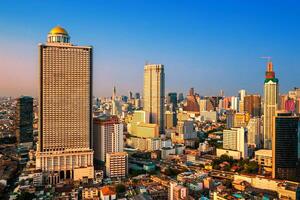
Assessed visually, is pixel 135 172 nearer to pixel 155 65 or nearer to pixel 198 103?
pixel 155 65

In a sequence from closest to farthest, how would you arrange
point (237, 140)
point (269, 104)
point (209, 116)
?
1. point (237, 140)
2. point (269, 104)
3. point (209, 116)

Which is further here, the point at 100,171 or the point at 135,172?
the point at 135,172

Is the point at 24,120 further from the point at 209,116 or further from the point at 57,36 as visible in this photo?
the point at 209,116

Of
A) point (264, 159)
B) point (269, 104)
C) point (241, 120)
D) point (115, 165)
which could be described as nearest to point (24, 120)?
point (115, 165)

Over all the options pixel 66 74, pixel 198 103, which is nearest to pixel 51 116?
pixel 66 74

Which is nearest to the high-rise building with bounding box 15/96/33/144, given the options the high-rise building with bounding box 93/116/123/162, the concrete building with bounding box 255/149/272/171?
the high-rise building with bounding box 93/116/123/162

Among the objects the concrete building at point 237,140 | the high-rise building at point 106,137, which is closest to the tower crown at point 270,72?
the concrete building at point 237,140

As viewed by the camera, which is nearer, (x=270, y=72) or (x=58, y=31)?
(x=58, y=31)
